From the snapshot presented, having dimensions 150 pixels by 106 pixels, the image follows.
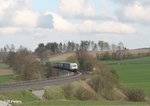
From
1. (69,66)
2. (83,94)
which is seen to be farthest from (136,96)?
(69,66)

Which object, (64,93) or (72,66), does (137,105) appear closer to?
(64,93)

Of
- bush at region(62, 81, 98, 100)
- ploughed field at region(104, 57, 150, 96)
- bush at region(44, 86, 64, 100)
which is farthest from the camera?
ploughed field at region(104, 57, 150, 96)

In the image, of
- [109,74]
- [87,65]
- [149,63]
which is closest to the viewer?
[109,74]

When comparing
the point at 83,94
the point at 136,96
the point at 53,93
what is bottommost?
the point at 136,96

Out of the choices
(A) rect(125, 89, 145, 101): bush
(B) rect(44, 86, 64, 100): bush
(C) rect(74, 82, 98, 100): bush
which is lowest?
(A) rect(125, 89, 145, 101): bush

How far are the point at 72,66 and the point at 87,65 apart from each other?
4172mm

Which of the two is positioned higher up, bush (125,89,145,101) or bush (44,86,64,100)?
bush (44,86,64,100)

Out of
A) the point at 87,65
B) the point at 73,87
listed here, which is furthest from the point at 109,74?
the point at 87,65

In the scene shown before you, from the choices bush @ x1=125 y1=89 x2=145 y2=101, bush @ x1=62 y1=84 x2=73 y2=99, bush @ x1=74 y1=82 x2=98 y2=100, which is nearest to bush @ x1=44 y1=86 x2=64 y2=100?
bush @ x1=62 y1=84 x2=73 y2=99

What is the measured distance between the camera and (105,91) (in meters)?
59.9

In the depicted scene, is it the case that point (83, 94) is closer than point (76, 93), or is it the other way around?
point (76, 93)

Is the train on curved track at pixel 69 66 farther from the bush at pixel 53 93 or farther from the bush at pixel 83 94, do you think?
the bush at pixel 53 93

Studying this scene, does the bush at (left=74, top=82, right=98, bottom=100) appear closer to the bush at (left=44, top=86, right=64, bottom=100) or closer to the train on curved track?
the bush at (left=44, top=86, right=64, bottom=100)

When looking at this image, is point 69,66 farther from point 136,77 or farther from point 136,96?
point 136,96
